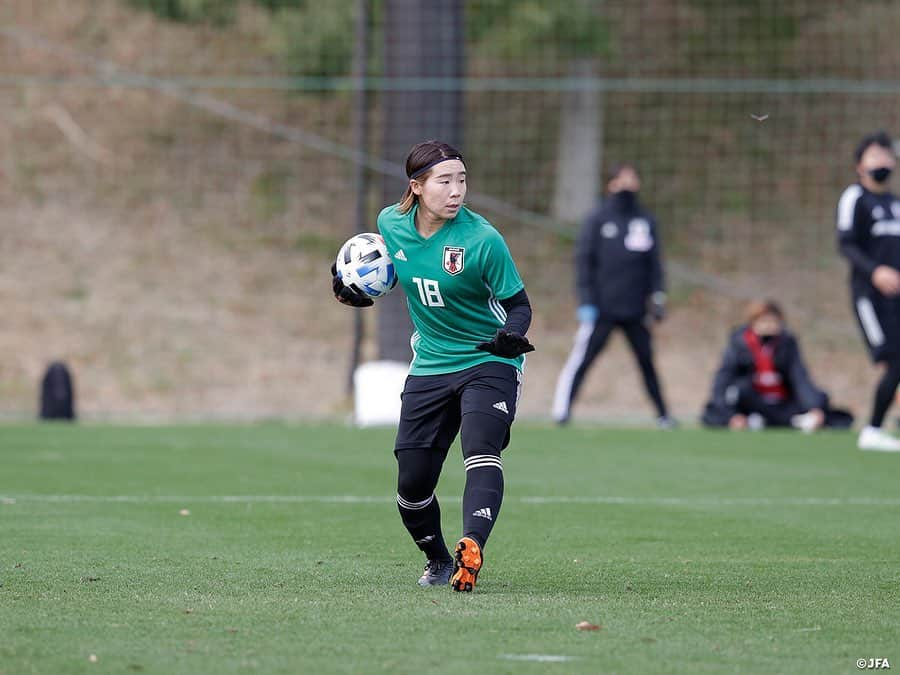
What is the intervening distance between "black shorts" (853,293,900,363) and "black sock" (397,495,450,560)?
→ 6.42 meters

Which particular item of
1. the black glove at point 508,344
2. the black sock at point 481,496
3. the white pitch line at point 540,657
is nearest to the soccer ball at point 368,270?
the black glove at point 508,344

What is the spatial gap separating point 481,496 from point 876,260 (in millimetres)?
7035

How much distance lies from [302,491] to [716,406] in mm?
6261

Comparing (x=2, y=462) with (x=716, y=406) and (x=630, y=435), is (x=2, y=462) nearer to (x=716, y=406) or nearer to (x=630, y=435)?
(x=630, y=435)

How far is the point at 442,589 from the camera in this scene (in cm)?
596

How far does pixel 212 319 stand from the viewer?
21000mm

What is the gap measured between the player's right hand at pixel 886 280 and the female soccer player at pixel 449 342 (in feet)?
19.7

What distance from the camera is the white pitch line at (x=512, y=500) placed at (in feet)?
29.4

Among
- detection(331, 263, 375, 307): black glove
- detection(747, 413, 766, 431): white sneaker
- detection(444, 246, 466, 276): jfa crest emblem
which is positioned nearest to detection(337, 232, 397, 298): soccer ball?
detection(331, 263, 375, 307): black glove

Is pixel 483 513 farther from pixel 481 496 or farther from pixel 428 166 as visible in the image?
pixel 428 166

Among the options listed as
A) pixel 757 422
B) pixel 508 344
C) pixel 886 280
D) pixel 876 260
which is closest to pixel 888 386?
pixel 886 280

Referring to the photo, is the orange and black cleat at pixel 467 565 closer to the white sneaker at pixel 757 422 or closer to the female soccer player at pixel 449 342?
the female soccer player at pixel 449 342

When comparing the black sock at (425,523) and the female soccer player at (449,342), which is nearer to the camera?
the female soccer player at (449,342)

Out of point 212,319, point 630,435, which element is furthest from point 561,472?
point 212,319
